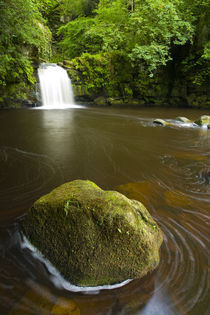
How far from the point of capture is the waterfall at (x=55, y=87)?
1327 cm

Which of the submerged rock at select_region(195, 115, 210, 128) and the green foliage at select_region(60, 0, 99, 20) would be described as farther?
the green foliage at select_region(60, 0, 99, 20)

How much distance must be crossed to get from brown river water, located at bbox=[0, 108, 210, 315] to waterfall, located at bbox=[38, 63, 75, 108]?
730 cm

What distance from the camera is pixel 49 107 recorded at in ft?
42.8

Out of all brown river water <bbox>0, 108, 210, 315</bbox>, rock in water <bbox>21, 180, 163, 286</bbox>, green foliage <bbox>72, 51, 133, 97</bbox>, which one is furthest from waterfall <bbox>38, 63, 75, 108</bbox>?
rock in water <bbox>21, 180, 163, 286</bbox>

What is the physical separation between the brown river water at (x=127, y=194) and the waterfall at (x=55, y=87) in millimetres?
7298

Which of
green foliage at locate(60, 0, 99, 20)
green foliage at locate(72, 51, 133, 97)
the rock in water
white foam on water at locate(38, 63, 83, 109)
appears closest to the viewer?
the rock in water

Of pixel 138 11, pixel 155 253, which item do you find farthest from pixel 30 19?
pixel 138 11

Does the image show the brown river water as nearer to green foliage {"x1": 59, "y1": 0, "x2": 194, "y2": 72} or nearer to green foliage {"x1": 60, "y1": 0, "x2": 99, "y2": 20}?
green foliage {"x1": 59, "y1": 0, "x2": 194, "y2": 72}

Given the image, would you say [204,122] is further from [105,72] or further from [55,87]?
[55,87]

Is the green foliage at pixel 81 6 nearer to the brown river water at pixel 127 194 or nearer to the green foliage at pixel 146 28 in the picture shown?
the green foliage at pixel 146 28

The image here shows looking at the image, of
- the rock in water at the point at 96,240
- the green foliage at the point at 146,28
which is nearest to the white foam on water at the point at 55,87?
the green foliage at the point at 146,28

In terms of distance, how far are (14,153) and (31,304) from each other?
3.79 metres

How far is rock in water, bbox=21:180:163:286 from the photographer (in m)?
1.63

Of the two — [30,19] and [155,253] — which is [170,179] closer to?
[155,253]
